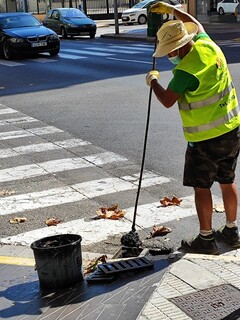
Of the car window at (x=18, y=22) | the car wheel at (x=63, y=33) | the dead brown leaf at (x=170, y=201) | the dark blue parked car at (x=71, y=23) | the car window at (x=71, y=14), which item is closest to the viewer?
the dead brown leaf at (x=170, y=201)

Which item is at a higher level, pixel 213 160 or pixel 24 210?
pixel 213 160

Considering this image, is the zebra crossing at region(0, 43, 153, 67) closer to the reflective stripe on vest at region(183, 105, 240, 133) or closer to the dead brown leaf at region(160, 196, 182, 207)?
the dead brown leaf at region(160, 196, 182, 207)

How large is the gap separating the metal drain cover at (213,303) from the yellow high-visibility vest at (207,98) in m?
1.21

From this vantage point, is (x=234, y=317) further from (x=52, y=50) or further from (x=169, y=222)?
(x=52, y=50)

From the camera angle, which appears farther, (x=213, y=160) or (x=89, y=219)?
(x=89, y=219)

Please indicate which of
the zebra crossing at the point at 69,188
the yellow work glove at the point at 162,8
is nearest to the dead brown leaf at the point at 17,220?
the zebra crossing at the point at 69,188

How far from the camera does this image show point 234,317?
386 centimetres

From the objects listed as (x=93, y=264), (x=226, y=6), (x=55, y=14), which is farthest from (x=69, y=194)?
(x=226, y=6)

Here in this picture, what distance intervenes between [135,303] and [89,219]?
2156 mm

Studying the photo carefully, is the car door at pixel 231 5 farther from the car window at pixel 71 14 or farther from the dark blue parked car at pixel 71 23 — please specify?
the car window at pixel 71 14

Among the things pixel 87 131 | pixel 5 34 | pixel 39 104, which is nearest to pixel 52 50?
pixel 5 34

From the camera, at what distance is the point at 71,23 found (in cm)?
3222

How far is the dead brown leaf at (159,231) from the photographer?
222 inches

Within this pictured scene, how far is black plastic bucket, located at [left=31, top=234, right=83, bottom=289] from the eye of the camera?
439 centimetres
